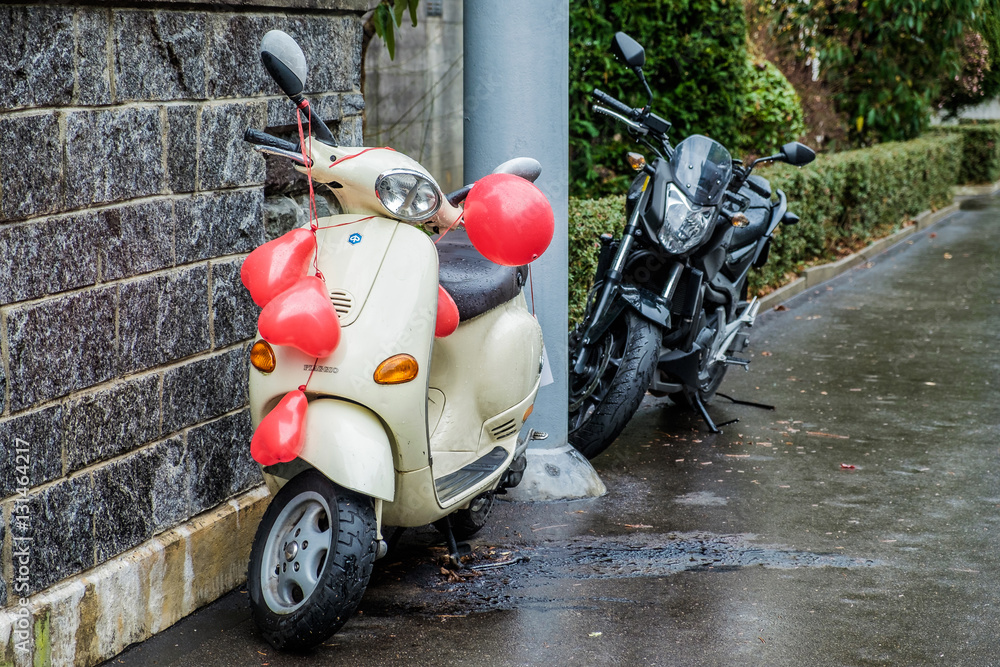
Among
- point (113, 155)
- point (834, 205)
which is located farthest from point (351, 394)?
point (834, 205)

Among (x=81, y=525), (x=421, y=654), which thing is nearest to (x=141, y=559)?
(x=81, y=525)

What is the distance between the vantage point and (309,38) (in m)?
4.20

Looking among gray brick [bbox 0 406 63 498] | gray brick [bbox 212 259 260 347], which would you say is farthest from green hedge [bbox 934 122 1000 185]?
gray brick [bbox 0 406 63 498]

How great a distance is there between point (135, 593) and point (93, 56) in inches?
62.9

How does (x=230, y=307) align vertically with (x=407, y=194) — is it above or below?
below

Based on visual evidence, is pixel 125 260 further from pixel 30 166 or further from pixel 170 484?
pixel 170 484

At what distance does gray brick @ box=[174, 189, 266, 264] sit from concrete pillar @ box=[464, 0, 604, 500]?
3.78ft

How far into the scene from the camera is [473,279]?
3938mm

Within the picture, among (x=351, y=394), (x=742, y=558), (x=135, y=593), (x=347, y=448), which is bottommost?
(x=742, y=558)

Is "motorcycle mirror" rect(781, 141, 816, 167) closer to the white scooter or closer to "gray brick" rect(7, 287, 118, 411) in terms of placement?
the white scooter

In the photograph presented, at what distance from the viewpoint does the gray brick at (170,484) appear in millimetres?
3633

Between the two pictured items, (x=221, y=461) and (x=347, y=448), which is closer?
(x=347, y=448)

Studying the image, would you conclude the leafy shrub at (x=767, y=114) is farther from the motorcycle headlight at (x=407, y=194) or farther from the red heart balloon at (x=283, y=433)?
the red heart balloon at (x=283, y=433)

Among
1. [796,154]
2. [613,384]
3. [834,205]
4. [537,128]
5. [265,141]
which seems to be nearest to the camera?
[265,141]
